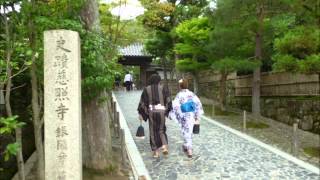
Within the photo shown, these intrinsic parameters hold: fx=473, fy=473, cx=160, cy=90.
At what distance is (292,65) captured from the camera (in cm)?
1209

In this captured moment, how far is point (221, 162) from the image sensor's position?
11.2 meters

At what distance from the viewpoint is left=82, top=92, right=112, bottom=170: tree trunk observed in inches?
391

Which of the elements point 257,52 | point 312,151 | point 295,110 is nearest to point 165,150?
point 312,151

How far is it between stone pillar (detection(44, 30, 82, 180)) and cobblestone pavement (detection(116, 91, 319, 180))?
3.43 metres

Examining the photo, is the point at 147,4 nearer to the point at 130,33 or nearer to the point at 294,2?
the point at 130,33

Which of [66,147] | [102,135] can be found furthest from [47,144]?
[102,135]

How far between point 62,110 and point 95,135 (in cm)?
339

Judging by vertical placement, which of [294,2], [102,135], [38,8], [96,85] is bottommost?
[102,135]

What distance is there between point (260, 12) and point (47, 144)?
12.9 meters

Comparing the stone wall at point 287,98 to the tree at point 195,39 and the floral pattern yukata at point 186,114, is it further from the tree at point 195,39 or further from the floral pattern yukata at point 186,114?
the floral pattern yukata at point 186,114

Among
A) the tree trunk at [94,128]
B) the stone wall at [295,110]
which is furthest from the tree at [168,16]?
the tree trunk at [94,128]

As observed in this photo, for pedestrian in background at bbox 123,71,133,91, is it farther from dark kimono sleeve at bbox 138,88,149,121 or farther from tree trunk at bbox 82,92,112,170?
tree trunk at bbox 82,92,112,170

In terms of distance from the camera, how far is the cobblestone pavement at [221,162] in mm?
9977

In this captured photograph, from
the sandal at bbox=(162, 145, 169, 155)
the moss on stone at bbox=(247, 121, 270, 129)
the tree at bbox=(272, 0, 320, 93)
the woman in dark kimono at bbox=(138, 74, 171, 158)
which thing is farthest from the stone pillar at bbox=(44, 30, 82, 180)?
the moss on stone at bbox=(247, 121, 270, 129)
